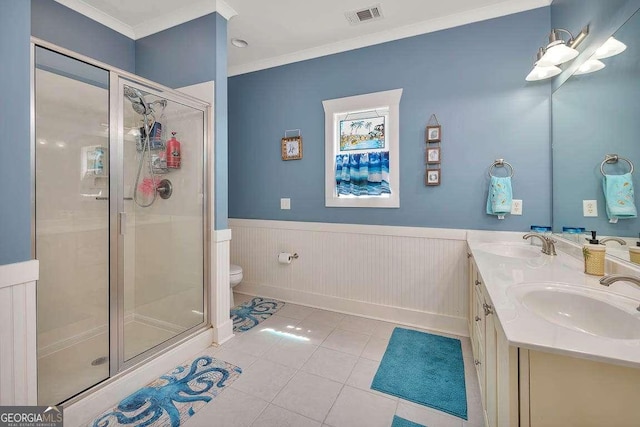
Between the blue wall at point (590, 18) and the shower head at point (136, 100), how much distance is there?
2.76 meters

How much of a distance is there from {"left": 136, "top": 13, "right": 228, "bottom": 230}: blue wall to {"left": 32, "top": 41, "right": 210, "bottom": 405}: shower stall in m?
0.11

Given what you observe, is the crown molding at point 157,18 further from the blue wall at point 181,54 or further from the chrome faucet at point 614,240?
the chrome faucet at point 614,240

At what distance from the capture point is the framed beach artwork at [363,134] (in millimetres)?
2740

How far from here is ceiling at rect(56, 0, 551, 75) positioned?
2.26 meters

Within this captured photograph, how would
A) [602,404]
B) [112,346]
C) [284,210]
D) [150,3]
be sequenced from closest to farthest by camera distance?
[602,404]
[112,346]
[150,3]
[284,210]

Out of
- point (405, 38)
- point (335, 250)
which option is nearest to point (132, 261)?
point (335, 250)

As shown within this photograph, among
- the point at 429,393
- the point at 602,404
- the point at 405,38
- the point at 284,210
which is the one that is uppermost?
the point at 405,38

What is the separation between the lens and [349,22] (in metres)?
2.52

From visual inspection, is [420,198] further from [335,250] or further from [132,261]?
[132,261]

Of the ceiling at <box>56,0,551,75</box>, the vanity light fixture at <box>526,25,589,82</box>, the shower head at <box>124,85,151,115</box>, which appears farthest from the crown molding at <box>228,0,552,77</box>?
the shower head at <box>124,85,151,115</box>

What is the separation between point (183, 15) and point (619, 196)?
3272mm

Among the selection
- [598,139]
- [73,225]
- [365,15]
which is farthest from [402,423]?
[365,15]

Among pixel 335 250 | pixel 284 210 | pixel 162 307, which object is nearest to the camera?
pixel 162 307

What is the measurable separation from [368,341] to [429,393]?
0.68 meters
